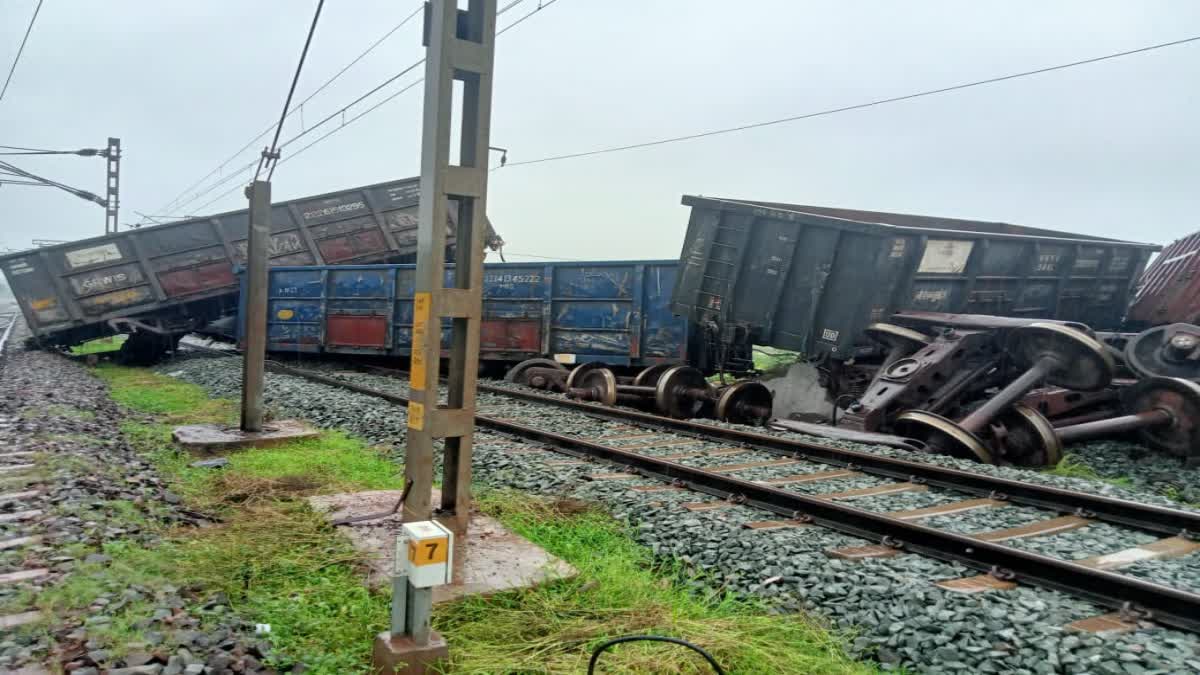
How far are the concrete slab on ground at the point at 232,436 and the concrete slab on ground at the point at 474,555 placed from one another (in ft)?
8.22

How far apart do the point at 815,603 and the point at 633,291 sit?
8933 millimetres

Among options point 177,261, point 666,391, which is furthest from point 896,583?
point 177,261

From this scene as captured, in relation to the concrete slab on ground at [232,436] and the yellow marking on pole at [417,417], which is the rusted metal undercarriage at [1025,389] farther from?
the concrete slab on ground at [232,436]

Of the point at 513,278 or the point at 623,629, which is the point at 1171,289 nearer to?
the point at 513,278

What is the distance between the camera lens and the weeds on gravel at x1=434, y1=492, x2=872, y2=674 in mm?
2928

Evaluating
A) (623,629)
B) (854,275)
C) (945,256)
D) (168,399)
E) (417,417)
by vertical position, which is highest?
(945,256)

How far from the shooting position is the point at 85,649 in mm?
2725

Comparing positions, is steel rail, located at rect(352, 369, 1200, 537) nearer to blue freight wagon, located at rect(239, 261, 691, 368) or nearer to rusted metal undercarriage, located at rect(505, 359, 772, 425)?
rusted metal undercarriage, located at rect(505, 359, 772, 425)

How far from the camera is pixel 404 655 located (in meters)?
2.73

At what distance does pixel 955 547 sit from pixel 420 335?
9.94 feet

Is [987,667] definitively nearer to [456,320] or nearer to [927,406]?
[456,320]

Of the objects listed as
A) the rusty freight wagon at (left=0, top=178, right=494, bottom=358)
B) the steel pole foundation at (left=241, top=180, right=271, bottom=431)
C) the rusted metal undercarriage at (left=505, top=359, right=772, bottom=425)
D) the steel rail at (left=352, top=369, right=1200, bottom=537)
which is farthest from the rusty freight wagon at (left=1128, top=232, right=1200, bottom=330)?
the rusty freight wagon at (left=0, top=178, right=494, bottom=358)

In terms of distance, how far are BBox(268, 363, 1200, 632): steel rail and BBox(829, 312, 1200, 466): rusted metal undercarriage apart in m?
2.91

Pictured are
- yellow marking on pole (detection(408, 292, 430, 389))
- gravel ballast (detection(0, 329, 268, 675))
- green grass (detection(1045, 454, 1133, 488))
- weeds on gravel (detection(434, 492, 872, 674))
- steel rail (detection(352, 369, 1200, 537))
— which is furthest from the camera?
green grass (detection(1045, 454, 1133, 488))
